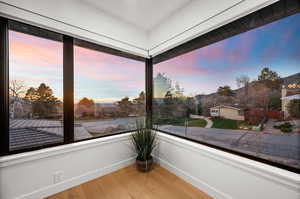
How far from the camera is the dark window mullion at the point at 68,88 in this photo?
1.64 metres

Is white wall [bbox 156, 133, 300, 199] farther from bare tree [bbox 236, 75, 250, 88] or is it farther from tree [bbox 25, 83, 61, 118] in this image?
tree [bbox 25, 83, 61, 118]

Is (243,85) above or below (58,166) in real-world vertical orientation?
above

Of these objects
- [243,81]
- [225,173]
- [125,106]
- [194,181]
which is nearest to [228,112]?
[243,81]

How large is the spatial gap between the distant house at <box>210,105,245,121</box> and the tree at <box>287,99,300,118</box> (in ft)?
1.15

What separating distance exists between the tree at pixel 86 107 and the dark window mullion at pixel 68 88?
11 cm

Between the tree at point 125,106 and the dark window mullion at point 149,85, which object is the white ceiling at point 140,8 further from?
the tree at point 125,106

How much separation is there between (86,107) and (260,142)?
7.19 ft

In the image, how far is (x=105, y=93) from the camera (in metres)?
2.04

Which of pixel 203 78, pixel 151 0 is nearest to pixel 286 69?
pixel 203 78

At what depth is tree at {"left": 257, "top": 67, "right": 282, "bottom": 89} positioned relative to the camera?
1124 millimetres

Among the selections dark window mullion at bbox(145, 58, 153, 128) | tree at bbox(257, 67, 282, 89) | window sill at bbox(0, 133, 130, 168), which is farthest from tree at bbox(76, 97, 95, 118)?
tree at bbox(257, 67, 282, 89)

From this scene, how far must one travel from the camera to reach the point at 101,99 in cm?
199

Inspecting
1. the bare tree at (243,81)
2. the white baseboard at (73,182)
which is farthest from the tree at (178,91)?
the white baseboard at (73,182)

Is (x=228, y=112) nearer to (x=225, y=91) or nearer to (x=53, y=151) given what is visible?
(x=225, y=91)
